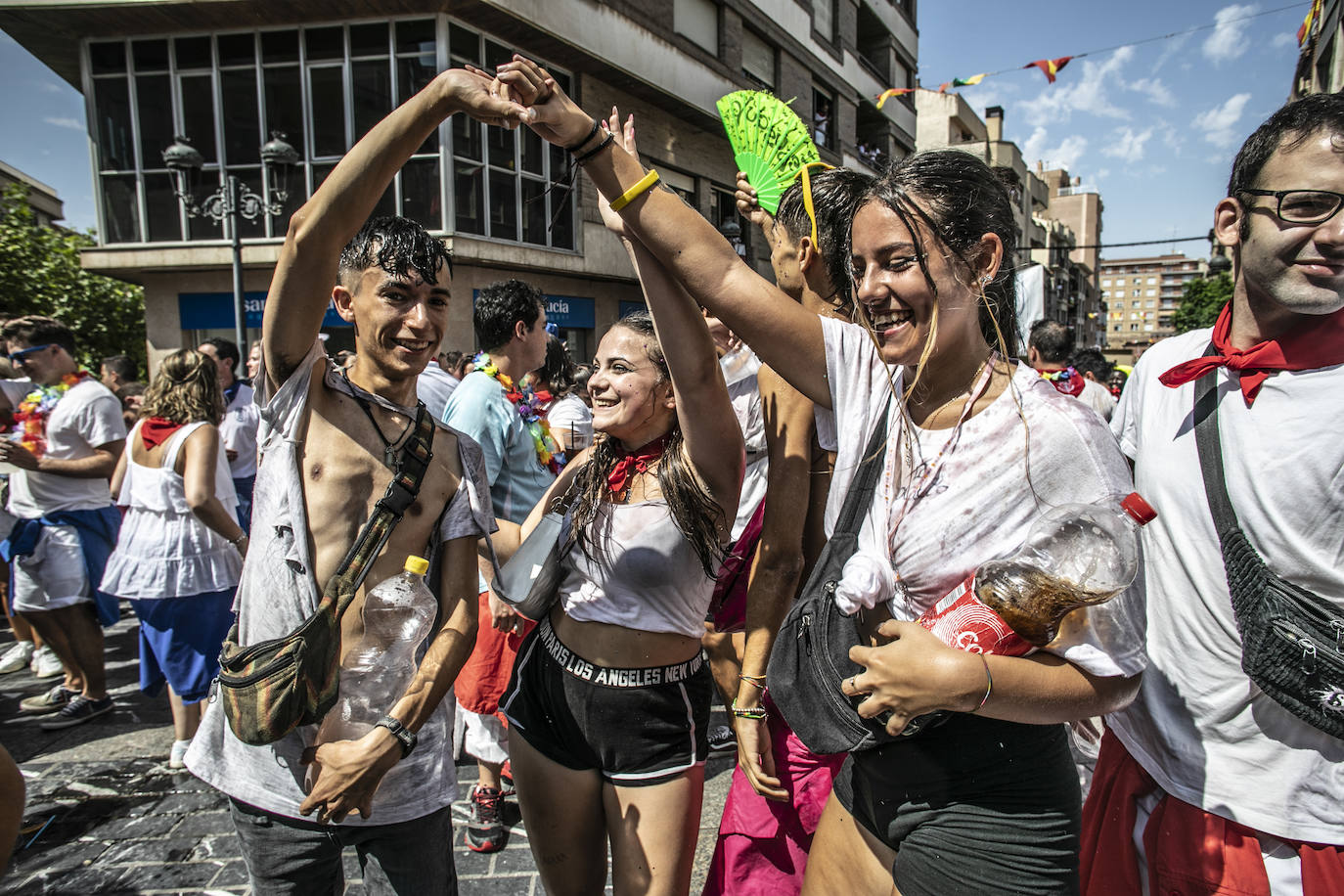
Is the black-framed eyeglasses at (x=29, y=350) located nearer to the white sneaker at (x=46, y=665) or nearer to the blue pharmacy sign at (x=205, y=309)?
the white sneaker at (x=46, y=665)

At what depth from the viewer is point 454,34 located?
→ 13266 millimetres

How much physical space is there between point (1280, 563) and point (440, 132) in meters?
13.9

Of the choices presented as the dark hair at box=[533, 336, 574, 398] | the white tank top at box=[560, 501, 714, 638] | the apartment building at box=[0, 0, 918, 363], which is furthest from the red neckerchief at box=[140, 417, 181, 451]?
the apartment building at box=[0, 0, 918, 363]

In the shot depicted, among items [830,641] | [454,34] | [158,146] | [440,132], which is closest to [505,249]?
[440,132]

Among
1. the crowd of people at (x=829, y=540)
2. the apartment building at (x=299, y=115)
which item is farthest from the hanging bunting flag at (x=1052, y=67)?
the crowd of people at (x=829, y=540)

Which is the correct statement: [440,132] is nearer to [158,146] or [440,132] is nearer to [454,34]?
[454,34]

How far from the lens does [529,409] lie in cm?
422

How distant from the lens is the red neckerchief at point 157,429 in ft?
13.7

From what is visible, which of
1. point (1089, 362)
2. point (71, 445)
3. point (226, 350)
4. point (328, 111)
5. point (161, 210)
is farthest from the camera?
point (161, 210)

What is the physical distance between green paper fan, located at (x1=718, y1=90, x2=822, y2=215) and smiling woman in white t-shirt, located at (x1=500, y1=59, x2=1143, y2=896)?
3.55 feet

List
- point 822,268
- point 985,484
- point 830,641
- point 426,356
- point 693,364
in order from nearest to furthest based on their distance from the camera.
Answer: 1. point 985,484
2. point 830,641
3. point 693,364
4. point 426,356
5. point 822,268

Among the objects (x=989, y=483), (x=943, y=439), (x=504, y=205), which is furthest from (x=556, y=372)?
(x=504, y=205)

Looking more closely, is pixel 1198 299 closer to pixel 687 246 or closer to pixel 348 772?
pixel 687 246

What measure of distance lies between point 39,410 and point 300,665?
5161 millimetres
